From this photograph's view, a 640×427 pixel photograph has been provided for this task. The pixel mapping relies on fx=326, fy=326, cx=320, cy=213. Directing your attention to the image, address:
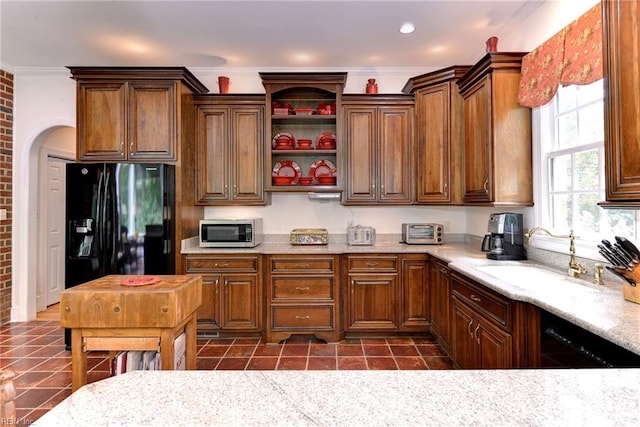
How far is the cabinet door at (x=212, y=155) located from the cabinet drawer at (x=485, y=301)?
2.46 metres

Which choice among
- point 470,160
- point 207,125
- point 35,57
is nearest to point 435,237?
point 470,160

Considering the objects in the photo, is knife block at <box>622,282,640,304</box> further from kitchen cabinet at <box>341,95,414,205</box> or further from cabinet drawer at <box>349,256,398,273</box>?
kitchen cabinet at <box>341,95,414,205</box>

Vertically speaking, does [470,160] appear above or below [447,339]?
above

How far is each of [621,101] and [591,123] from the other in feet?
3.00

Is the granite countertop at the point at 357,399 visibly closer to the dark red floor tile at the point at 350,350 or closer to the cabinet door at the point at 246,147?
the dark red floor tile at the point at 350,350

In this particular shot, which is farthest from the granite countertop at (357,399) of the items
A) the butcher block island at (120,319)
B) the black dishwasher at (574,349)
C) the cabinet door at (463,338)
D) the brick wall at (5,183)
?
the brick wall at (5,183)

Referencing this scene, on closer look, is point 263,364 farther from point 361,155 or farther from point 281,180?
point 361,155

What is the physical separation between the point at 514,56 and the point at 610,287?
1.80 meters

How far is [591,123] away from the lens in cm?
211

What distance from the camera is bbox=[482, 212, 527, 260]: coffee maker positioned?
8.41 ft

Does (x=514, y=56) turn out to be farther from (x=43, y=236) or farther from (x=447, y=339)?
(x=43, y=236)

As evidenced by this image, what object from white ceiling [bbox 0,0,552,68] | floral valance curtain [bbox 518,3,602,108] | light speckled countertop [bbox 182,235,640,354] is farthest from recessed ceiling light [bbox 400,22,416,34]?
light speckled countertop [bbox 182,235,640,354]

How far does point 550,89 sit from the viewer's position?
2186 mm

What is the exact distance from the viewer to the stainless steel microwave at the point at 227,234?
11.0 feet
